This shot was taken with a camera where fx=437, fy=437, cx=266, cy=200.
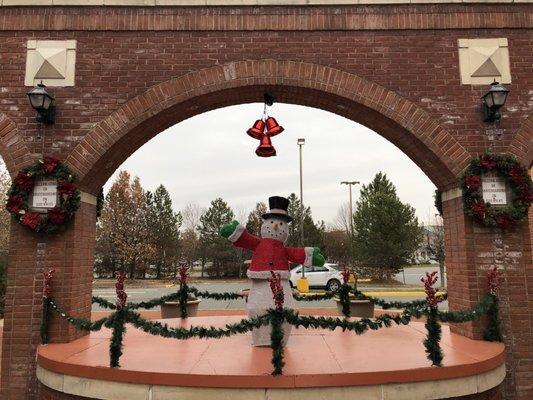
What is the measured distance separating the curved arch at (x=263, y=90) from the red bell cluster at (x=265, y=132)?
57 cm

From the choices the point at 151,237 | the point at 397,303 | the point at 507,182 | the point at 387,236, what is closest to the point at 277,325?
the point at 397,303

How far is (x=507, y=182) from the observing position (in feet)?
20.7

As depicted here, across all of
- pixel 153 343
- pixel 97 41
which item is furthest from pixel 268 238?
pixel 97 41

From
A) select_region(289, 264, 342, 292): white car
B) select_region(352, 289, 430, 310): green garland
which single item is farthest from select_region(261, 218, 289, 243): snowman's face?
select_region(289, 264, 342, 292): white car

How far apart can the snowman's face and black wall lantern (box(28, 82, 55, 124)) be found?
347 cm

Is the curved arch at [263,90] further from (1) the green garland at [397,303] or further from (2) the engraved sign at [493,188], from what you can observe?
(1) the green garland at [397,303]

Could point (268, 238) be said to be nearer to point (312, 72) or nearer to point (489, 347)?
point (312, 72)

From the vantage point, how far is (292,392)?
14.2ft

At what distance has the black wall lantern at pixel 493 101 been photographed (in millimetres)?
6152

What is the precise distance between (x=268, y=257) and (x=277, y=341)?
1.68m

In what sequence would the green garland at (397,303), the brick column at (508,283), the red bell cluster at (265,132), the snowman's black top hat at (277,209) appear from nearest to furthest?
the brick column at (508,283), the snowman's black top hat at (277,209), the green garland at (397,303), the red bell cluster at (265,132)

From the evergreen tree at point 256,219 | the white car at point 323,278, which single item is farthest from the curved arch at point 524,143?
the evergreen tree at point 256,219

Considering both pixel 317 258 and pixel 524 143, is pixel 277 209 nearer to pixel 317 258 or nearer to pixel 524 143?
pixel 317 258

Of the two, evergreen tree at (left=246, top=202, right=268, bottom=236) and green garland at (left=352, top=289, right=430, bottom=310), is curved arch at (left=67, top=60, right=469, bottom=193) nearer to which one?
green garland at (left=352, top=289, right=430, bottom=310)
